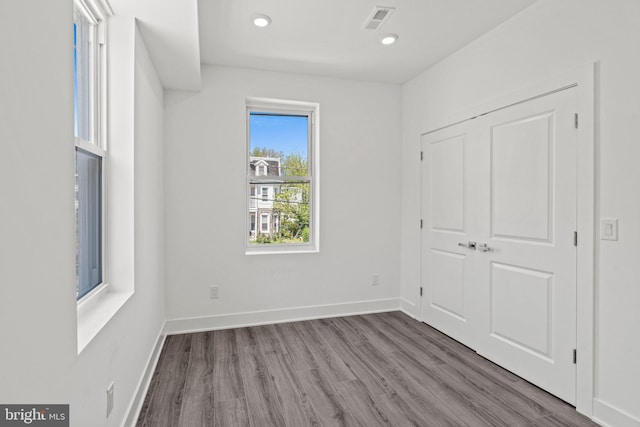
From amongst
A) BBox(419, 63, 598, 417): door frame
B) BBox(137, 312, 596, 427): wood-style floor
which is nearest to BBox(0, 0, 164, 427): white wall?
BBox(137, 312, 596, 427): wood-style floor

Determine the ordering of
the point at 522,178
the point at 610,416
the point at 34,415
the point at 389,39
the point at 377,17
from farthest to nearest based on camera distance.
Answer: the point at 389,39 < the point at 377,17 < the point at 522,178 < the point at 610,416 < the point at 34,415

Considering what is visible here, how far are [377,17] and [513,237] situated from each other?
76.0 inches

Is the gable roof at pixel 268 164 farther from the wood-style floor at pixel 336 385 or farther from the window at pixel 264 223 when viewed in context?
the wood-style floor at pixel 336 385

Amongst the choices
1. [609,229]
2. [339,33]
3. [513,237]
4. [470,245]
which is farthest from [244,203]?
[609,229]

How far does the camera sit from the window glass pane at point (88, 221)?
165 cm

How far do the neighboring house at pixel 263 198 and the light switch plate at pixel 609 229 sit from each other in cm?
279

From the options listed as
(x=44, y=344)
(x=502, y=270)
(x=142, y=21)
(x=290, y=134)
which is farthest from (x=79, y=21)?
(x=502, y=270)

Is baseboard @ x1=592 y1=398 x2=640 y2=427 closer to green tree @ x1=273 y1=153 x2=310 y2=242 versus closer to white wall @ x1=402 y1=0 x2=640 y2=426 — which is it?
white wall @ x1=402 y1=0 x2=640 y2=426

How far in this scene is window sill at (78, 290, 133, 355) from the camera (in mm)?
1376

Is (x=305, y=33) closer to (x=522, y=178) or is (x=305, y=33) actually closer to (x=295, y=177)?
(x=295, y=177)

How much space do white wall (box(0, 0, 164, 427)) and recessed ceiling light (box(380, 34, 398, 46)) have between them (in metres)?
2.34

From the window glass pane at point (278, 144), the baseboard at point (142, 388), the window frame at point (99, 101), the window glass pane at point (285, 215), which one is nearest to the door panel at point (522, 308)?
the window glass pane at point (285, 215)

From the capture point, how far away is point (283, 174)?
384cm

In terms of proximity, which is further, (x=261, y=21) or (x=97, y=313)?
(x=261, y=21)
